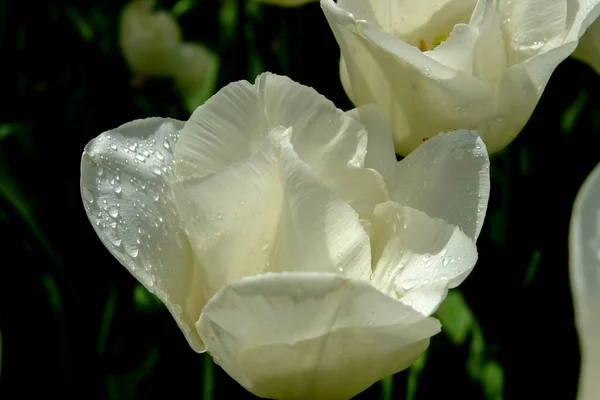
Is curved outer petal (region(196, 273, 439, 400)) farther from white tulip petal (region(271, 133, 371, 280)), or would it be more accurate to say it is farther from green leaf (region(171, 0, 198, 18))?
green leaf (region(171, 0, 198, 18))

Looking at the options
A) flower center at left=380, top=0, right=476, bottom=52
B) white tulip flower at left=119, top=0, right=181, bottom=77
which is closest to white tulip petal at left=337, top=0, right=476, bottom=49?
flower center at left=380, top=0, right=476, bottom=52

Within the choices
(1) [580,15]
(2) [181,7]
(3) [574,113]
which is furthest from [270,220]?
(2) [181,7]

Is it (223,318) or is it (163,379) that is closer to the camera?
(223,318)

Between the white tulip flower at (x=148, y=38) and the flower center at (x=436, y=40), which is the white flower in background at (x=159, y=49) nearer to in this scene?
the white tulip flower at (x=148, y=38)

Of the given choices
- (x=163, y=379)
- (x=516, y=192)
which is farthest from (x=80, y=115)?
(x=516, y=192)

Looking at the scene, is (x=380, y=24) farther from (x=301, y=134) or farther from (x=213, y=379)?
(x=213, y=379)

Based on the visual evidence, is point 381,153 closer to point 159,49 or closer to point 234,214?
point 234,214

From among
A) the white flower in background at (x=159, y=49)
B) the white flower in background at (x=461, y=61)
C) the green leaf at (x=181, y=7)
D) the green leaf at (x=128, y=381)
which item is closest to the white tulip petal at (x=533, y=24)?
the white flower in background at (x=461, y=61)
